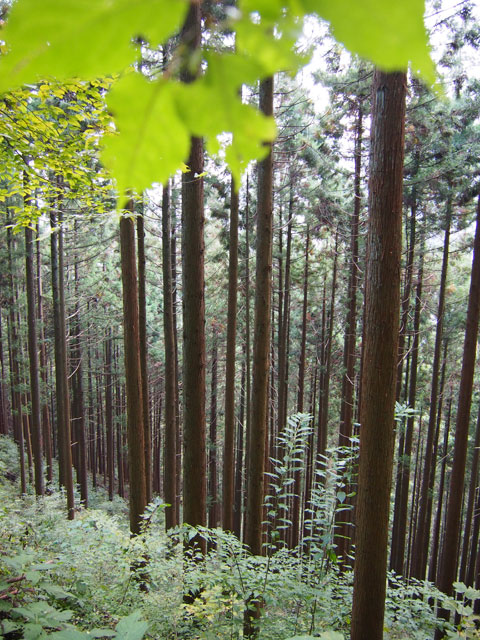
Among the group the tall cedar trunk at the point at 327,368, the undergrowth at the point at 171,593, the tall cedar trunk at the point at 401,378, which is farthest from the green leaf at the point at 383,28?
the tall cedar trunk at the point at 327,368

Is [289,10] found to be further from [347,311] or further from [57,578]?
[347,311]

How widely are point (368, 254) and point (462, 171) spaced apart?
972 centimetres

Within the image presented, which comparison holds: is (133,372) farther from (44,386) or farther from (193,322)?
(44,386)

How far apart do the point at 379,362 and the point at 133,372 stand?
173 inches

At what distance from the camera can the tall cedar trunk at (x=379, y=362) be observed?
2.70 metres

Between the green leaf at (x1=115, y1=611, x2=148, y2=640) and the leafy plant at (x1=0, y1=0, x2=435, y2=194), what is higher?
the leafy plant at (x1=0, y1=0, x2=435, y2=194)

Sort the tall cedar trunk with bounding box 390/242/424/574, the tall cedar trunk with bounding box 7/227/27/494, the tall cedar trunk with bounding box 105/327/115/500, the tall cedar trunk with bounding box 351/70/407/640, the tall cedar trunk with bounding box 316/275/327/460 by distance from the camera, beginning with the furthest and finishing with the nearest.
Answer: the tall cedar trunk with bounding box 105/327/115/500 → the tall cedar trunk with bounding box 7/227/27/494 → the tall cedar trunk with bounding box 316/275/327/460 → the tall cedar trunk with bounding box 390/242/424/574 → the tall cedar trunk with bounding box 351/70/407/640

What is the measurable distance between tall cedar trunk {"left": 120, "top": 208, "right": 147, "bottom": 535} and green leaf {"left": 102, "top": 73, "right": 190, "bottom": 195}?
17.9 feet

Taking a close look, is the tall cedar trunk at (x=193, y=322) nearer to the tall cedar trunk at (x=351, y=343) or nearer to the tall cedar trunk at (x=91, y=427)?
the tall cedar trunk at (x=351, y=343)

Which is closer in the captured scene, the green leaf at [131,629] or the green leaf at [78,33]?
the green leaf at [78,33]

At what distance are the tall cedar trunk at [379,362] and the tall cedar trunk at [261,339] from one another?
8.33 ft

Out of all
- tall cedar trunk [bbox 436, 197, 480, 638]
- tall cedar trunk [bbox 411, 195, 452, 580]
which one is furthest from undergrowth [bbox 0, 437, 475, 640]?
tall cedar trunk [bbox 411, 195, 452, 580]

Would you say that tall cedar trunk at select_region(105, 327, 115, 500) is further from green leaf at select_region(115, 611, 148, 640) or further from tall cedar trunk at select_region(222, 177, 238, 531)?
green leaf at select_region(115, 611, 148, 640)

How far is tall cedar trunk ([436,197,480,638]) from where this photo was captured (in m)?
7.11
